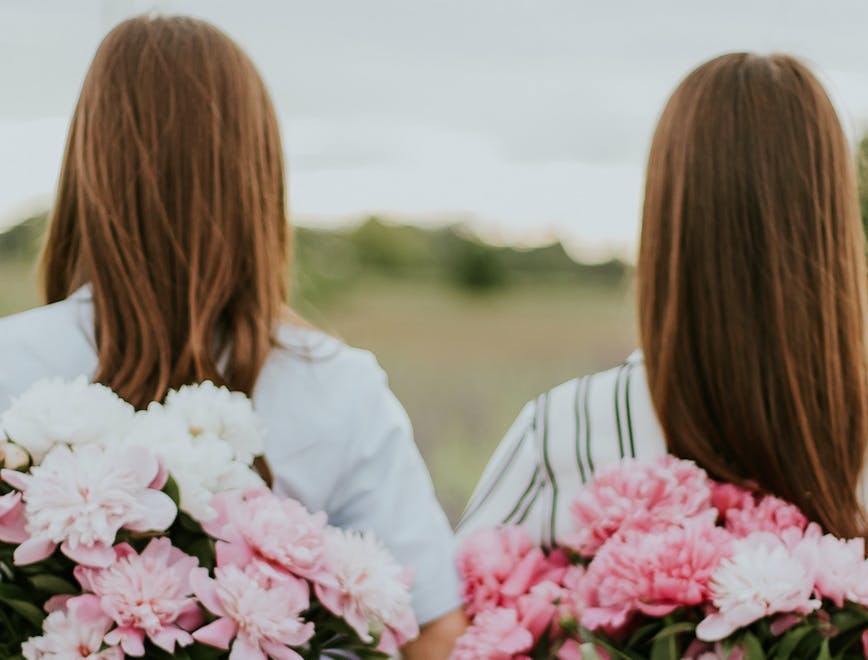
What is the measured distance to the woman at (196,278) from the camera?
1908mm

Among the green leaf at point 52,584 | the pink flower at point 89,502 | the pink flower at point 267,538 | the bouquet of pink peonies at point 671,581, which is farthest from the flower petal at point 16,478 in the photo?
the bouquet of pink peonies at point 671,581

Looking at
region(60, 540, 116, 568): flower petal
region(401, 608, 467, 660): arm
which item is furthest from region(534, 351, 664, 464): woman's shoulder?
region(60, 540, 116, 568): flower petal

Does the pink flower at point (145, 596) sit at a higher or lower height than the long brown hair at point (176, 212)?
lower

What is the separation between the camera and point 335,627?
1625 millimetres

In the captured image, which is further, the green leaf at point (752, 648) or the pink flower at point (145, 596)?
the green leaf at point (752, 648)

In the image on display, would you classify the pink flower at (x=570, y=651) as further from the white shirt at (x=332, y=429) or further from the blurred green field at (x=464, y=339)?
the blurred green field at (x=464, y=339)

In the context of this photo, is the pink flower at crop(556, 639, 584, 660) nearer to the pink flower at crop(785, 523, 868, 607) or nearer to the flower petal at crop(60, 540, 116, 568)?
the pink flower at crop(785, 523, 868, 607)

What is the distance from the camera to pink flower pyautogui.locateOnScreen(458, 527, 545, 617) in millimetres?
2002

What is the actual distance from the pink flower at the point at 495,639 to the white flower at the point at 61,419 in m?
0.67

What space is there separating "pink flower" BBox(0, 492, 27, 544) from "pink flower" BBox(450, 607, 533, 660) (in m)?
0.74

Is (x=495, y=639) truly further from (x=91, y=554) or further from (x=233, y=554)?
(x=91, y=554)

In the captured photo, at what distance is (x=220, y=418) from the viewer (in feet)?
5.44

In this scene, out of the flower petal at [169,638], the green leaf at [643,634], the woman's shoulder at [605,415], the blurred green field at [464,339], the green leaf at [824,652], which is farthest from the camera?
the blurred green field at [464,339]

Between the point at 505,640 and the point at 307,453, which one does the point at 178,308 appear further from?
the point at 505,640
